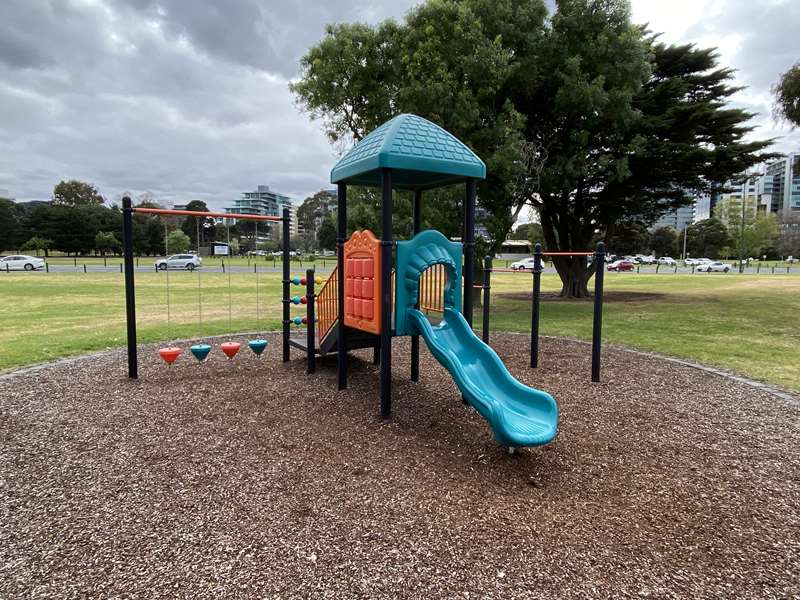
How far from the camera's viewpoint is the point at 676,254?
261 feet

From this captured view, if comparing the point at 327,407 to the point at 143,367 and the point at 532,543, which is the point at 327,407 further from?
the point at 143,367

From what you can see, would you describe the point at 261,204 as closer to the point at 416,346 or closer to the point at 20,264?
the point at 20,264

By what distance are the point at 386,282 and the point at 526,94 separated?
1080 centimetres

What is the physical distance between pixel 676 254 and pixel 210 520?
90.5 m

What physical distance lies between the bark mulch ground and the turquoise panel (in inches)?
40.8

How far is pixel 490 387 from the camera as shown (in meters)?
4.22

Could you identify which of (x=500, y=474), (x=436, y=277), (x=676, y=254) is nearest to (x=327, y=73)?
(x=436, y=277)

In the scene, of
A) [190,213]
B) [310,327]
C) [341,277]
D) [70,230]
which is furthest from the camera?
[70,230]

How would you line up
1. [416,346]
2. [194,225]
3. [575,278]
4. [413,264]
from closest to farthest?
[413,264]
[416,346]
[575,278]
[194,225]

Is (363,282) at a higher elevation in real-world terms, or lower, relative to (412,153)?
lower

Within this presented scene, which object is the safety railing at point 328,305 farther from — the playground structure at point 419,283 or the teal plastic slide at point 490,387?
the teal plastic slide at point 490,387

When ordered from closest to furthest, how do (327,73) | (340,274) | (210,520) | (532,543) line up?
(532,543) → (210,520) → (340,274) → (327,73)

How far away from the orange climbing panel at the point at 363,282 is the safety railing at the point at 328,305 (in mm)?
763

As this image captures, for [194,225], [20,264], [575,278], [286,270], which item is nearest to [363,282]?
[286,270]
